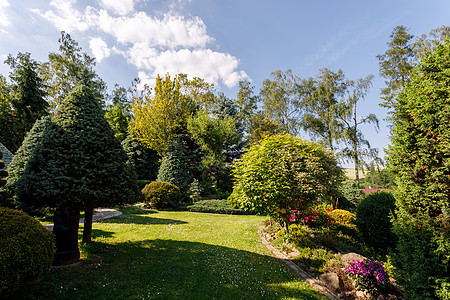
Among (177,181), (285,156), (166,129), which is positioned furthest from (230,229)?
(166,129)

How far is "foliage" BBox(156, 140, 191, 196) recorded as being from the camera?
19.6 m

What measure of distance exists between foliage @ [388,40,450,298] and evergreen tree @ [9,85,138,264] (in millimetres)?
6791

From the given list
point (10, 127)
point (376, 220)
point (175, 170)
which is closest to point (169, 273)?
Answer: point (376, 220)

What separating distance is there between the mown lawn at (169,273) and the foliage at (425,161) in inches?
90.3

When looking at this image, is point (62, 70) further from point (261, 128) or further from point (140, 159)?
point (261, 128)

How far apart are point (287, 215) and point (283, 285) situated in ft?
10.7

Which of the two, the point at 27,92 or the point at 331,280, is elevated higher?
the point at 27,92

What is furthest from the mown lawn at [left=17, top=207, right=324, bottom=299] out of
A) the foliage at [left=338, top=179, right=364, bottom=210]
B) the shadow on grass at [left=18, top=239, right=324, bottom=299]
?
the foliage at [left=338, top=179, right=364, bottom=210]

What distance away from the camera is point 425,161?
3.70 metres

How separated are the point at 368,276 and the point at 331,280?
89 centimetres

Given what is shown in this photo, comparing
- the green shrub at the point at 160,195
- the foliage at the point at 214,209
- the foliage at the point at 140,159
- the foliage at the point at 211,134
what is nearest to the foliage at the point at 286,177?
the foliage at the point at 214,209

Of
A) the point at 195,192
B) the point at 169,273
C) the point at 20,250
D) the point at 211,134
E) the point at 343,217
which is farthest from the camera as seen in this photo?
the point at 211,134

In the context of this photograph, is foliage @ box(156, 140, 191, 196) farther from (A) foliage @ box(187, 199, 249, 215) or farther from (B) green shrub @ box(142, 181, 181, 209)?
(A) foliage @ box(187, 199, 249, 215)

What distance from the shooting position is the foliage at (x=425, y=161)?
3451 millimetres
